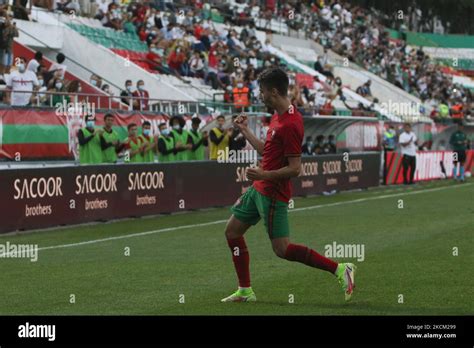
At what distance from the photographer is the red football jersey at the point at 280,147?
10.8 metres

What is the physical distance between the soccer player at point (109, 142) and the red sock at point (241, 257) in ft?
39.3

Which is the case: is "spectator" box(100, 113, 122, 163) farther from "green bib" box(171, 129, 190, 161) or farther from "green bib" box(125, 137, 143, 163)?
"green bib" box(171, 129, 190, 161)

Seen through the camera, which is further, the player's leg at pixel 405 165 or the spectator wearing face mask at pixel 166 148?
the player's leg at pixel 405 165

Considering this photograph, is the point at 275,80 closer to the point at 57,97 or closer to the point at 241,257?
the point at 241,257

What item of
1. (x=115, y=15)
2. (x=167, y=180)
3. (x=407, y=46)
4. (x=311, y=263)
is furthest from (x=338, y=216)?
(x=407, y=46)

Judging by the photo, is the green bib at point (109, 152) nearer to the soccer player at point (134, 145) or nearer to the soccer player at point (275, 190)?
the soccer player at point (134, 145)

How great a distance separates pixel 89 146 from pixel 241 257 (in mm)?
11826

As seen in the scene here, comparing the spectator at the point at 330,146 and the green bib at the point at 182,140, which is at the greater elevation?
the green bib at the point at 182,140

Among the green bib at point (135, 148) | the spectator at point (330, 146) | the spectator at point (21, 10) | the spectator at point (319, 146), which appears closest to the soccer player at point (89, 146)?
the green bib at point (135, 148)

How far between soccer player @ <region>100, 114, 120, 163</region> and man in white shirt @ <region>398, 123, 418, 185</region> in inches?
653

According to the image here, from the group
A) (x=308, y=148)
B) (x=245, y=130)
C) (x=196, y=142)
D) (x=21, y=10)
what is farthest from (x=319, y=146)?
(x=245, y=130)

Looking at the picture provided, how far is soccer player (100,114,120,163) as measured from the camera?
23078mm

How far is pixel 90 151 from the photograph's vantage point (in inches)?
893

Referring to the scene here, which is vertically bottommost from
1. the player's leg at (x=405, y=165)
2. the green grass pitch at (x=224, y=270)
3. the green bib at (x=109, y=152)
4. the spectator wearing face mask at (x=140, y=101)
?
the player's leg at (x=405, y=165)
